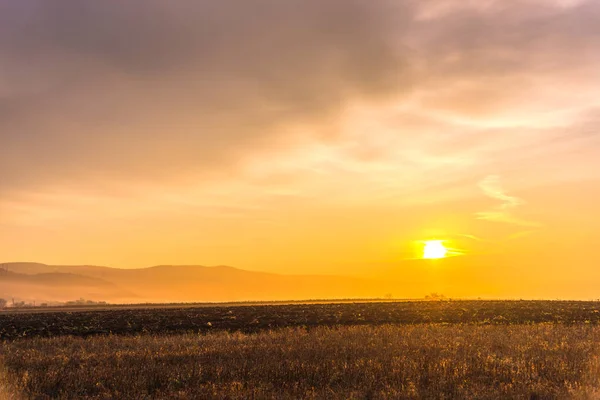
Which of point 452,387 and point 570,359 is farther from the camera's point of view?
point 570,359

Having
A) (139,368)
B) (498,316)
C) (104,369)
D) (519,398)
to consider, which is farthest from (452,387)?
(498,316)

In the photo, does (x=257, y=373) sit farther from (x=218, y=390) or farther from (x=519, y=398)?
(x=519, y=398)

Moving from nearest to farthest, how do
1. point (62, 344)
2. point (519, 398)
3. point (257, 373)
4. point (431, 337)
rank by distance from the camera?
point (519, 398) → point (257, 373) → point (431, 337) → point (62, 344)

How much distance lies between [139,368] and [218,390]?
10.3ft

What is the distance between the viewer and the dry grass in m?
9.11

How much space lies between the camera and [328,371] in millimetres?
10617

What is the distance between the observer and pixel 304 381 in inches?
384

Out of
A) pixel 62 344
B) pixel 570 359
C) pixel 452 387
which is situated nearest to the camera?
pixel 452 387

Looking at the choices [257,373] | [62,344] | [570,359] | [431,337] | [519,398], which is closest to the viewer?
[519,398]

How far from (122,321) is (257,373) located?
26.5m

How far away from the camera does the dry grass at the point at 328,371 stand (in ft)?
29.9

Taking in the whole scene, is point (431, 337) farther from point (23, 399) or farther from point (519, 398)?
point (23, 399)

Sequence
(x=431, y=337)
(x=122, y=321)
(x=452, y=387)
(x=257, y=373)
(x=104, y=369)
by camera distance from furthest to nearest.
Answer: (x=122, y=321)
(x=431, y=337)
(x=104, y=369)
(x=257, y=373)
(x=452, y=387)

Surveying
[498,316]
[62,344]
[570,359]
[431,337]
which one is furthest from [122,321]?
[570,359]
